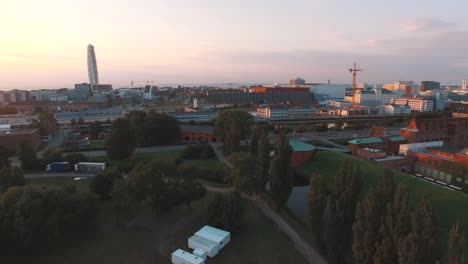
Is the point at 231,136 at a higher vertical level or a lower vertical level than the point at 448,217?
higher

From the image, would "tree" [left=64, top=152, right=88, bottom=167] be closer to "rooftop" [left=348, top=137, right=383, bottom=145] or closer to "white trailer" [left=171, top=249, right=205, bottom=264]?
"white trailer" [left=171, top=249, right=205, bottom=264]

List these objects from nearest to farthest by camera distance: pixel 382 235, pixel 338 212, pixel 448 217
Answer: pixel 382 235 → pixel 338 212 → pixel 448 217

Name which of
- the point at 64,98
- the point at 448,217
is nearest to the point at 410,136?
the point at 448,217

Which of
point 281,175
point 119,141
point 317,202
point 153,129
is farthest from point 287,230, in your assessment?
point 153,129

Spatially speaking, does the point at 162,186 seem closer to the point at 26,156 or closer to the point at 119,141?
the point at 119,141

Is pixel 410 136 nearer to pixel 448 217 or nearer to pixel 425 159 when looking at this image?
pixel 425 159

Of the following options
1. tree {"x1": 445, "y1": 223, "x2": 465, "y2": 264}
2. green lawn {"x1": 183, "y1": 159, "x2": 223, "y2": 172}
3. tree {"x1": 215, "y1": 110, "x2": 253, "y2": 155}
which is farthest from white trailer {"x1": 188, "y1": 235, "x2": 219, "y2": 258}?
tree {"x1": 215, "y1": 110, "x2": 253, "y2": 155}
